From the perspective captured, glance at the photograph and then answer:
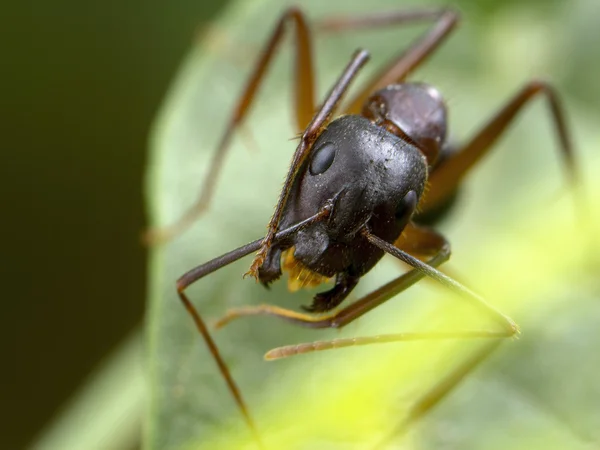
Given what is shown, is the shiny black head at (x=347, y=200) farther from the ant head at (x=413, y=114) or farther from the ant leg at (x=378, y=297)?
the ant head at (x=413, y=114)

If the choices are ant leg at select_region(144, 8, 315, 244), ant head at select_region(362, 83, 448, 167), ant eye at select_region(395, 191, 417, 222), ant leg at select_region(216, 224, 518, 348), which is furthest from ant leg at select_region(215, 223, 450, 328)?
ant leg at select_region(144, 8, 315, 244)

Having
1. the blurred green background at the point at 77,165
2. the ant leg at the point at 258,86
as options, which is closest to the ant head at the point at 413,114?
the ant leg at the point at 258,86

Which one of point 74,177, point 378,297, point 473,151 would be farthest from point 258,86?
point 74,177

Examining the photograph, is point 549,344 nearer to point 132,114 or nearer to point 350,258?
point 350,258

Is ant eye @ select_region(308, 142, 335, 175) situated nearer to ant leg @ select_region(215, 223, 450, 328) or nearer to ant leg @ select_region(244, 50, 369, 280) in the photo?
ant leg @ select_region(244, 50, 369, 280)

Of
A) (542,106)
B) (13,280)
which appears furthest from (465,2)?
(13,280)

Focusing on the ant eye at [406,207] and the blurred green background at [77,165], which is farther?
the blurred green background at [77,165]

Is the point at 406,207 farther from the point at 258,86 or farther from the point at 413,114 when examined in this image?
the point at 258,86
